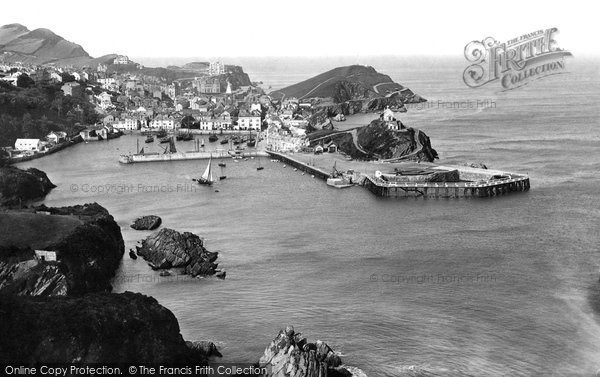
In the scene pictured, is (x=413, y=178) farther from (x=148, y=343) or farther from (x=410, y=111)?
(x=410, y=111)

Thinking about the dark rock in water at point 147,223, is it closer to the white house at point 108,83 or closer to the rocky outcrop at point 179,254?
the rocky outcrop at point 179,254

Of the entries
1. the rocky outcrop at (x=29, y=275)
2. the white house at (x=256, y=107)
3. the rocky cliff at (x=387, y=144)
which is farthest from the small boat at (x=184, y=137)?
the rocky outcrop at (x=29, y=275)

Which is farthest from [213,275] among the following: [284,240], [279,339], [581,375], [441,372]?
[581,375]

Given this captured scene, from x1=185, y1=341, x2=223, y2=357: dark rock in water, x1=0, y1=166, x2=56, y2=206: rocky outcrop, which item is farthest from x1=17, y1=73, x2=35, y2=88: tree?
x1=185, y1=341, x2=223, y2=357: dark rock in water

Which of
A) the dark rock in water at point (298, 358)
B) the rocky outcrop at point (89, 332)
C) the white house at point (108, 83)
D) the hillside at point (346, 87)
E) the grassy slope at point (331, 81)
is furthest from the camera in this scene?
the grassy slope at point (331, 81)

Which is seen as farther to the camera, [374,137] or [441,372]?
[374,137]

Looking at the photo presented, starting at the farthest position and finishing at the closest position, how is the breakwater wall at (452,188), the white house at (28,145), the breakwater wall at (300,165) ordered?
the white house at (28,145) → the breakwater wall at (300,165) → the breakwater wall at (452,188)
